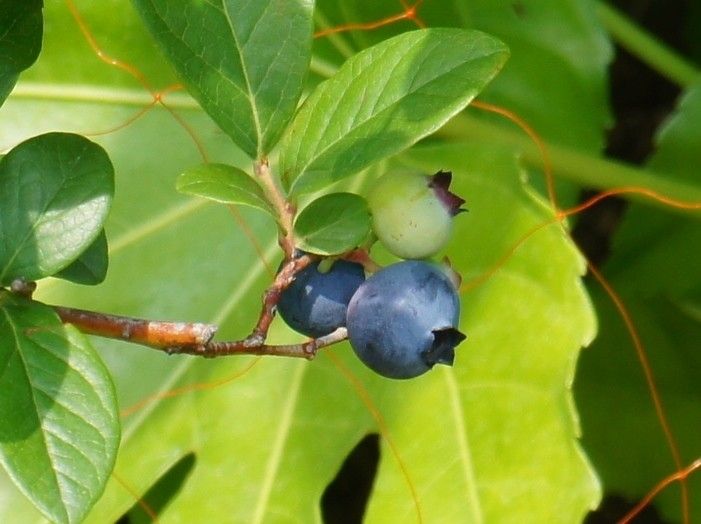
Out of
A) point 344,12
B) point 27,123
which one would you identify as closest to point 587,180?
point 344,12

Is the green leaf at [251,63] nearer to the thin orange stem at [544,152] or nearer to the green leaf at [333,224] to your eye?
the green leaf at [333,224]

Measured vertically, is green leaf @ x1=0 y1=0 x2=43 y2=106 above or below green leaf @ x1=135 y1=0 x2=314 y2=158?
above

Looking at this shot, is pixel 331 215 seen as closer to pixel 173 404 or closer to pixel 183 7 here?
pixel 183 7

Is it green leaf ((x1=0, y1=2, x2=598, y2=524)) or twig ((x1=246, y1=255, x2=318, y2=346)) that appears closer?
twig ((x1=246, y1=255, x2=318, y2=346))

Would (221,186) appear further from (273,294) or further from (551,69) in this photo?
(551,69)

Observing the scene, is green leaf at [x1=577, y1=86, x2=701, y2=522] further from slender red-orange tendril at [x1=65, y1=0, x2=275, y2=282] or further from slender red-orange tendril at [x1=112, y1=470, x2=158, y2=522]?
slender red-orange tendril at [x1=112, y1=470, x2=158, y2=522]

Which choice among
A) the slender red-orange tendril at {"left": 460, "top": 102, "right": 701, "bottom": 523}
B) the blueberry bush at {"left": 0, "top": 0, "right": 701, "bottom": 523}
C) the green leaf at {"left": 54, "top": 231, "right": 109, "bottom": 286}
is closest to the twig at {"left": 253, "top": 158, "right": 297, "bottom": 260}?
the blueberry bush at {"left": 0, "top": 0, "right": 701, "bottom": 523}

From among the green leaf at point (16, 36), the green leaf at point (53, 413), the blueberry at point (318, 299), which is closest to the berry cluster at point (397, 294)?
the blueberry at point (318, 299)

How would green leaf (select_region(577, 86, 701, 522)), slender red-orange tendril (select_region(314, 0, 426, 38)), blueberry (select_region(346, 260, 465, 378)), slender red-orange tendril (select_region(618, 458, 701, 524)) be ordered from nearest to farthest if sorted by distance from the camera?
1. blueberry (select_region(346, 260, 465, 378))
2. slender red-orange tendril (select_region(618, 458, 701, 524))
3. slender red-orange tendril (select_region(314, 0, 426, 38))
4. green leaf (select_region(577, 86, 701, 522))
